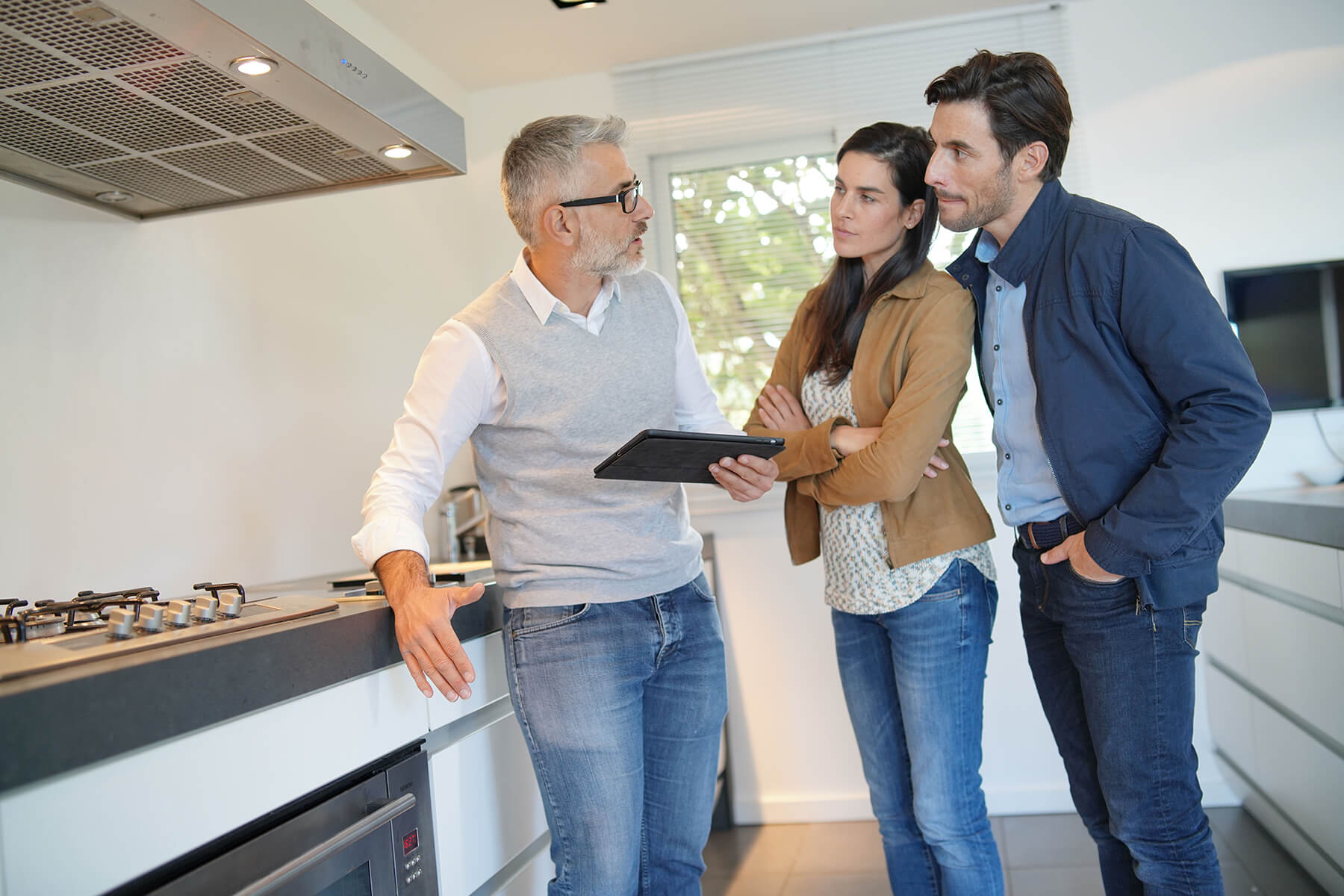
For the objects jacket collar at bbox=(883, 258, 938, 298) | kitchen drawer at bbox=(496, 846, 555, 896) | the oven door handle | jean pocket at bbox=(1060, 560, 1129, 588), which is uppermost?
jacket collar at bbox=(883, 258, 938, 298)

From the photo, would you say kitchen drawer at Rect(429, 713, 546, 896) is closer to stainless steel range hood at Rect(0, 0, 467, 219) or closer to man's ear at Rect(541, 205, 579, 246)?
man's ear at Rect(541, 205, 579, 246)

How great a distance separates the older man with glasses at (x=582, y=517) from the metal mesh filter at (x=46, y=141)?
2.07 ft

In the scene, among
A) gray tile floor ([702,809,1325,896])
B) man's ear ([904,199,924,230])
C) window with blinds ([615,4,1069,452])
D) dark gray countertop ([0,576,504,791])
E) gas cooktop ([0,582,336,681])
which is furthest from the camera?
window with blinds ([615,4,1069,452])

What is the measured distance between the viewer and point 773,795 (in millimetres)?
3270

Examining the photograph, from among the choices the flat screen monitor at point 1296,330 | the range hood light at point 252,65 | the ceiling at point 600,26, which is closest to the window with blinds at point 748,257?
the ceiling at point 600,26

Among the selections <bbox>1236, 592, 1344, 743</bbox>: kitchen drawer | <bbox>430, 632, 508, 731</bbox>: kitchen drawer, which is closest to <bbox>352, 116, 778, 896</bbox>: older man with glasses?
<bbox>430, 632, 508, 731</bbox>: kitchen drawer

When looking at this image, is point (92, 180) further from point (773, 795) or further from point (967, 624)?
point (773, 795)

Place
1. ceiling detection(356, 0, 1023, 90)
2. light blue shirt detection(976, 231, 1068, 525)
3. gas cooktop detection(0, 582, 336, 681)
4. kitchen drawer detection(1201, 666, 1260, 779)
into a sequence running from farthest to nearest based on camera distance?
ceiling detection(356, 0, 1023, 90) < kitchen drawer detection(1201, 666, 1260, 779) < light blue shirt detection(976, 231, 1068, 525) < gas cooktop detection(0, 582, 336, 681)

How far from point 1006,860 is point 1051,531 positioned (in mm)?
1635

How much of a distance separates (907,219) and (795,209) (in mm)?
1661

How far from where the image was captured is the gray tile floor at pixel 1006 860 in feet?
8.18

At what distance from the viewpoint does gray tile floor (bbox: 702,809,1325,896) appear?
98.1 inches

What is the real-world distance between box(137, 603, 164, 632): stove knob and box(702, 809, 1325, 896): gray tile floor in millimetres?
1943

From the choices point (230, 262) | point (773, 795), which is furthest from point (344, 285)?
point (773, 795)
